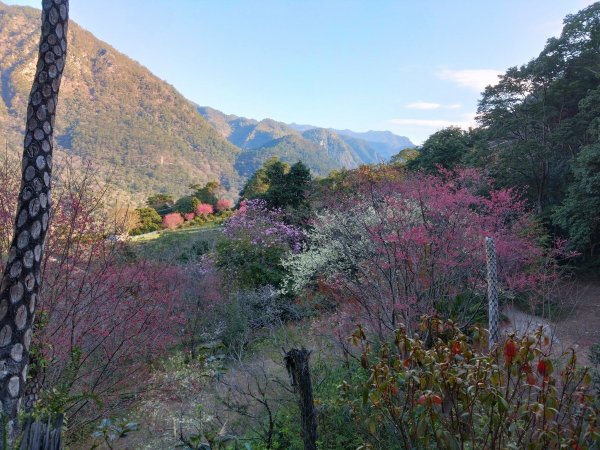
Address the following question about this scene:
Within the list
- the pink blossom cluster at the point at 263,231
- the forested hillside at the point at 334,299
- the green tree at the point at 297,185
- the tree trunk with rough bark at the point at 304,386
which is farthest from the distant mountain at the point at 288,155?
the tree trunk with rough bark at the point at 304,386

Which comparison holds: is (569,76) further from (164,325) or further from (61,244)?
(61,244)

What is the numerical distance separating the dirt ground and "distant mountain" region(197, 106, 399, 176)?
75931 millimetres

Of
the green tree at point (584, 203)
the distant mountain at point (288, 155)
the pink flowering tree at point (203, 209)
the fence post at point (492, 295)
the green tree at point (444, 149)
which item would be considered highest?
the distant mountain at point (288, 155)

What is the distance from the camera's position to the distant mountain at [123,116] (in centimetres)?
5747

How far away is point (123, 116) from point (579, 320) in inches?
3036

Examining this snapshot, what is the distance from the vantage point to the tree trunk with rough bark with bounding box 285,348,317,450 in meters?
2.73

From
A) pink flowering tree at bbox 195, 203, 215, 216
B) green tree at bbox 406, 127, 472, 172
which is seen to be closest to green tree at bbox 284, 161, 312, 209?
green tree at bbox 406, 127, 472, 172

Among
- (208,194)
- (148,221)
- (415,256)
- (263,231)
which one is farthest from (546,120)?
(208,194)

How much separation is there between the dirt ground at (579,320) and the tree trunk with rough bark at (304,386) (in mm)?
6290

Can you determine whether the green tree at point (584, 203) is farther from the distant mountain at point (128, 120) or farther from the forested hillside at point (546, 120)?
the distant mountain at point (128, 120)

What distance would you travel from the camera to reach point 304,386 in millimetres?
2766

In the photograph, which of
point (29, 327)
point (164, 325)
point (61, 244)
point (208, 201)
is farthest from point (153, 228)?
point (29, 327)

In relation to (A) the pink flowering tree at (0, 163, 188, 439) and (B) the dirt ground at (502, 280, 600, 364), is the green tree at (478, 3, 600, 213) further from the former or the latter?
(A) the pink flowering tree at (0, 163, 188, 439)

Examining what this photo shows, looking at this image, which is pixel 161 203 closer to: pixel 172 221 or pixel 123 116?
pixel 172 221
